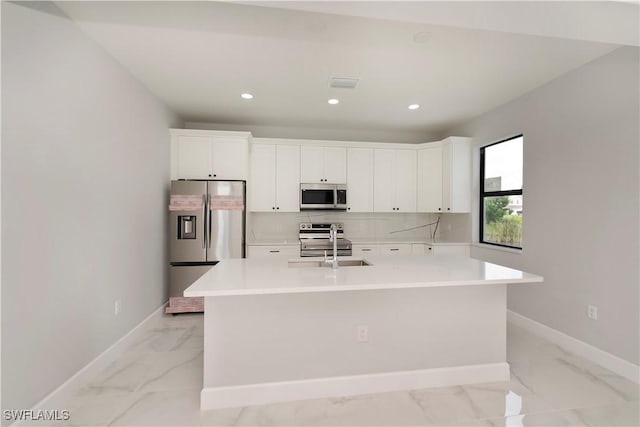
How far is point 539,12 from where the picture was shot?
157cm

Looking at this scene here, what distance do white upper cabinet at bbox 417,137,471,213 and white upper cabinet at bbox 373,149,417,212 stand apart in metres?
0.13

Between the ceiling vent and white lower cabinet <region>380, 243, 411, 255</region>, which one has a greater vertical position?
the ceiling vent

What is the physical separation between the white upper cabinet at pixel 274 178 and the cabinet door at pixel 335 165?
432 mm

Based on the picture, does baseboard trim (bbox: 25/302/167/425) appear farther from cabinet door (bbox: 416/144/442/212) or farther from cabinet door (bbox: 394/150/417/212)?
cabinet door (bbox: 416/144/442/212)

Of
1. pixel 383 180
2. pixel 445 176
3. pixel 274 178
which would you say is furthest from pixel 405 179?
pixel 274 178

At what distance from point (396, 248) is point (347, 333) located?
7.72ft

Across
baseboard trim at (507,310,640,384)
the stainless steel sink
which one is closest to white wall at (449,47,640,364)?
baseboard trim at (507,310,640,384)

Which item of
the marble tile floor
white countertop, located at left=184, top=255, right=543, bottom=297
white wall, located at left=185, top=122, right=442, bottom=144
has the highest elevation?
white wall, located at left=185, top=122, right=442, bottom=144

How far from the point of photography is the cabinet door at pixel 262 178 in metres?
4.23

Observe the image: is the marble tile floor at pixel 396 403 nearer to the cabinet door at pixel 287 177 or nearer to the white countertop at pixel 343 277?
the white countertop at pixel 343 277

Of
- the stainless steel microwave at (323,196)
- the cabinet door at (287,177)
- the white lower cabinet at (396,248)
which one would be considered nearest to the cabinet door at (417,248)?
the white lower cabinet at (396,248)

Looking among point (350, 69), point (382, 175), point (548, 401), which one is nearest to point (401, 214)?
point (382, 175)

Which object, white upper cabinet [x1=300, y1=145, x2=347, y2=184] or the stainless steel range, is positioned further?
white upper cabinet [x1=300, y1=145, x2=347, y2=184]

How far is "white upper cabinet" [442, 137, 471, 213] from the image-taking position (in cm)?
414
